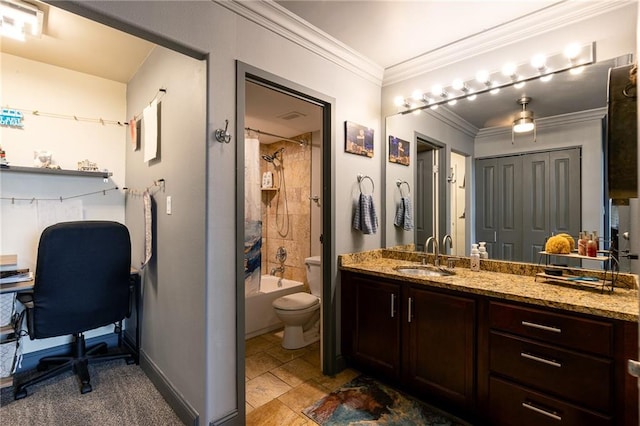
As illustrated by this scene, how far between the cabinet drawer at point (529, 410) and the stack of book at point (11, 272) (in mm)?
3182

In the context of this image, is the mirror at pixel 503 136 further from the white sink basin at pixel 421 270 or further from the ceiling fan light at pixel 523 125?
the white sink basin at pixel 421 270

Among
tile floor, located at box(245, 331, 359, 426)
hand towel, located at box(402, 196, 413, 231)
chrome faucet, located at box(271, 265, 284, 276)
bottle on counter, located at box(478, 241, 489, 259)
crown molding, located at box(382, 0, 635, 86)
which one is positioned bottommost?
tile floor, located at box(245, 331, 359, 426)

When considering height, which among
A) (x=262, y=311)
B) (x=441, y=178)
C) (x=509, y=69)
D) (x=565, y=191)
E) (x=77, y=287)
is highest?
(x=509, y=69)

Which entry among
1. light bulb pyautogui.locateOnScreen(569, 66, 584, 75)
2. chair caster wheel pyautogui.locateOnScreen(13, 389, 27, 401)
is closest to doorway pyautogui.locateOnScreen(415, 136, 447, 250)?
light bulb pyautogui.locateOnScreen(569, 66, 584, 75)

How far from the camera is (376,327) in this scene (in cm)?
221

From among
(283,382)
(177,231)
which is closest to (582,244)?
(283,382)

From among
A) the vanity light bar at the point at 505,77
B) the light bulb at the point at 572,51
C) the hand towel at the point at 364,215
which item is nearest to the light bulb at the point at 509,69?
the vanity light bar at the point at 505,77

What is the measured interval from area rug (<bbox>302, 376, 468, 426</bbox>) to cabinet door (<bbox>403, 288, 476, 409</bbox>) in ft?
0.38

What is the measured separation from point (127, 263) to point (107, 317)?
41 cm

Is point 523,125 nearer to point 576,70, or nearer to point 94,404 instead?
point 576,70

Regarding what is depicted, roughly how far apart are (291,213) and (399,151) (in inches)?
77.1

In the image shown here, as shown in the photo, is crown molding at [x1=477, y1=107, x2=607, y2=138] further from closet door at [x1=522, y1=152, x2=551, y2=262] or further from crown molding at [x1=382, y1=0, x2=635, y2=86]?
crown molding at [x1=382, y1=0, x2=635, y2=86]

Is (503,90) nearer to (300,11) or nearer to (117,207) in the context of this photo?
(300,11)

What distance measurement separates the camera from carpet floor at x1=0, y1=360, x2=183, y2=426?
1853mm
